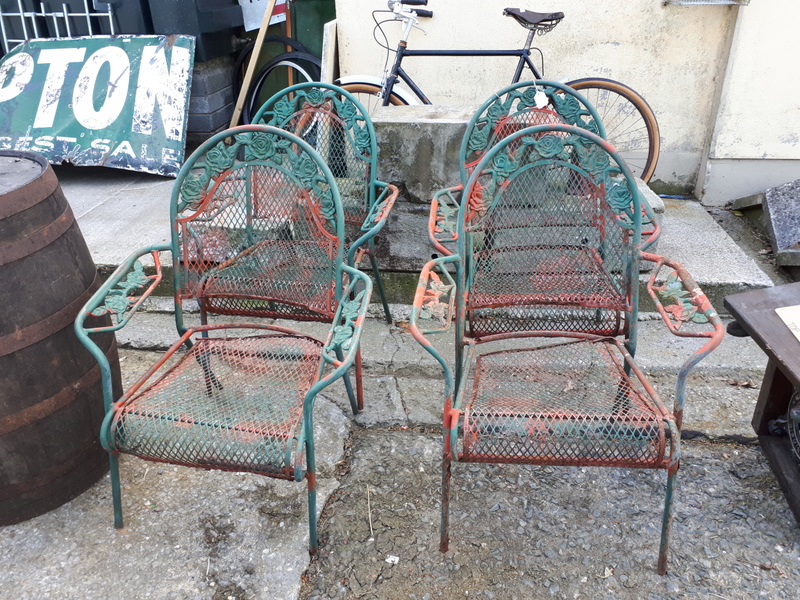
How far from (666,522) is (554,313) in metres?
0.89

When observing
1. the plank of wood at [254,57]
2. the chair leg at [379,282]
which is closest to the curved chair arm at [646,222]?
the chair leg at [379,282]

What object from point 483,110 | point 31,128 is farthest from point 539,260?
point 31,128

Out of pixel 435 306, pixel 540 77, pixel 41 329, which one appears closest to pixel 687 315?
pixel 435 306

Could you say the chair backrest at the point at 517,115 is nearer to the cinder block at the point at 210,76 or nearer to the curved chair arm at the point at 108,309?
the curved chair arm at the point at 108,309

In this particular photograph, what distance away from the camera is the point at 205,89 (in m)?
5.09

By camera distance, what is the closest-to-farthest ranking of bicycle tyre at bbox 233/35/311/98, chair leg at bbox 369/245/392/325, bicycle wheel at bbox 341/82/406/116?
1. chair leg at bbox 369/245/392/325
2. bicycle wheel at bbox 341/82/406/116
3. bicycle tyre at bbox 233/35/311/98

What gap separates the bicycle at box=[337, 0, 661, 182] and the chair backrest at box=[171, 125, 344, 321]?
83.6 inches

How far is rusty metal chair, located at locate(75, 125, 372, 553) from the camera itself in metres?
2.04

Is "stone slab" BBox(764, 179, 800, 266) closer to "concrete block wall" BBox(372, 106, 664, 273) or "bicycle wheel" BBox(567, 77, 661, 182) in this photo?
"bicycle wheel" BBox(567, 77, 661, 182)

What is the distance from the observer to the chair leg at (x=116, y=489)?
217 cm

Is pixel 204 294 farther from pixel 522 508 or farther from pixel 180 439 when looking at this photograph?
pixel 522 508

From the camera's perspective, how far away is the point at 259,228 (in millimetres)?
2664

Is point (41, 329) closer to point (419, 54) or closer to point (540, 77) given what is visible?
point (419, 54)

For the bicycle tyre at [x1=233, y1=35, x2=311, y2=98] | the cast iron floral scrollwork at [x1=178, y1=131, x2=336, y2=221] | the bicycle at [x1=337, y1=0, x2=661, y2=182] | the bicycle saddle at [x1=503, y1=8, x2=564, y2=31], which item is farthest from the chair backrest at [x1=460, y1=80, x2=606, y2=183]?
the bicycle tyre at [x1=233, y1=35, x2=311, y2=98]
